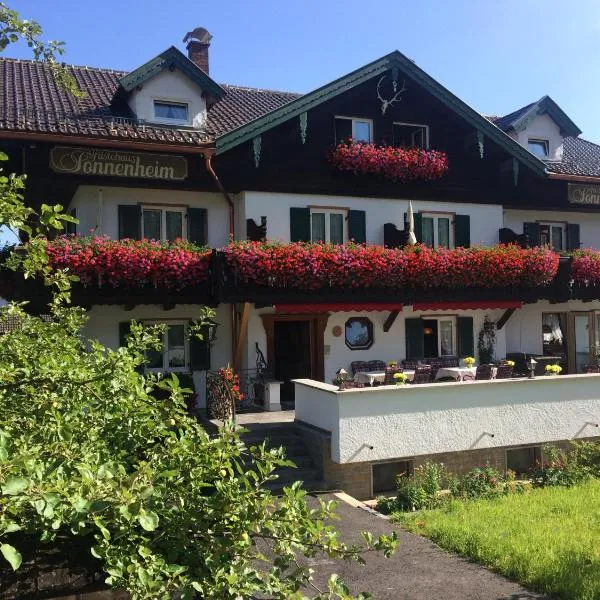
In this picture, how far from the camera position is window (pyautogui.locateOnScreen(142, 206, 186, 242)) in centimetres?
1507

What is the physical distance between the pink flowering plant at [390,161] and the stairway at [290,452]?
23.3ft

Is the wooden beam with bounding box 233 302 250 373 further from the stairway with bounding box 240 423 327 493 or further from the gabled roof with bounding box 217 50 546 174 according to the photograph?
the gabled roof with bounding box 217 50 546 174

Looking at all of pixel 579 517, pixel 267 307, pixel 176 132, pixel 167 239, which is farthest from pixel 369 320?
pixel 579 517

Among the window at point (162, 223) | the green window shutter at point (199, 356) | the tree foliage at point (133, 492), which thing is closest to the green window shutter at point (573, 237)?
the green window shutter at point (199, 356)

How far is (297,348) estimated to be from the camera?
1623 centimetres

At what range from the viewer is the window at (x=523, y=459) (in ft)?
38.9

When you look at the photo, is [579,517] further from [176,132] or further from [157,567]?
[176,132]

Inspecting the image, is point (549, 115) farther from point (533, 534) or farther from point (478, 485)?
point (533, 534)

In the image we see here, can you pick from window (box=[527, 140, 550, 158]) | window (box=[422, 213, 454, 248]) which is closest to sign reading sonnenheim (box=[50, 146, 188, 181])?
window (box=[422, 213, 454, 248])

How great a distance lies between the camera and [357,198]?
16.3 m

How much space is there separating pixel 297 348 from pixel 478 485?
6.77 m

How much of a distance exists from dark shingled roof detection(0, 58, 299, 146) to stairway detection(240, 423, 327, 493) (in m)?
6.71

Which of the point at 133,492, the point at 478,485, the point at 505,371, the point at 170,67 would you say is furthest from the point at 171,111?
the point at 133,492

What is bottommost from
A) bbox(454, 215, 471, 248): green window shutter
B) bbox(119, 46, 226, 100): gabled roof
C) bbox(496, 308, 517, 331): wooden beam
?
bbox(496, 308, 517, 331): wooden beam
